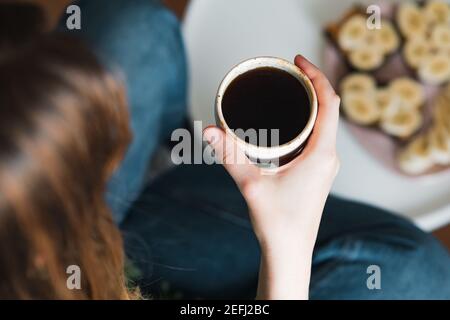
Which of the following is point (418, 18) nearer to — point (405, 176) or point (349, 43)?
point (349, 43)

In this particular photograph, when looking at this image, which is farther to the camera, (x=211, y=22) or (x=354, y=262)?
(x=211, y=22)

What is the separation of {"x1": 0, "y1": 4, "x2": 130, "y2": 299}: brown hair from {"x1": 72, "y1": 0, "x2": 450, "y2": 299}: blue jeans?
0.17 metres

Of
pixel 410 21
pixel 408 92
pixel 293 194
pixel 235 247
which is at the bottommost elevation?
pixel 235 247

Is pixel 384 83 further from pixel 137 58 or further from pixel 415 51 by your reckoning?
pixel 137 58

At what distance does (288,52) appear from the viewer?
84cm

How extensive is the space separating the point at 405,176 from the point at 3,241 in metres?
0.56

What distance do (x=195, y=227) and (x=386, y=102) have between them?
33 centimetres

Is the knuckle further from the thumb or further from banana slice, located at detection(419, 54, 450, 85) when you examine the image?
banana slice, located at detection(419, 54, 450, 85)

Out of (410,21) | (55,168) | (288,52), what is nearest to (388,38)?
(410,21)

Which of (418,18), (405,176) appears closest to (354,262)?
(405,176)

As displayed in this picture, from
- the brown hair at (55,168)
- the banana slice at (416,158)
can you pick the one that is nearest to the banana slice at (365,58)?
the banana slice at (416,158)

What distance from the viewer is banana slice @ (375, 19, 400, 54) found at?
2.74 ft

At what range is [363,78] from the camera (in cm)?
83

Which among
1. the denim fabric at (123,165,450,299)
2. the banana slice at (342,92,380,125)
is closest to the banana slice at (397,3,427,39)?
the banana slice at (342,92,380,125)
